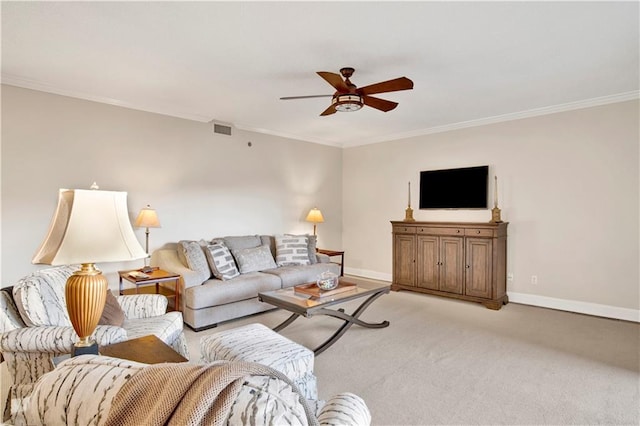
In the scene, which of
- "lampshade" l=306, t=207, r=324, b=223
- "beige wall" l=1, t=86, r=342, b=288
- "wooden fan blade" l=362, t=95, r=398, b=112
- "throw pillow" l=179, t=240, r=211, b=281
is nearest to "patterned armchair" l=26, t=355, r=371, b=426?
"wooden fan blade" l=362, t=95, r=398, b=112

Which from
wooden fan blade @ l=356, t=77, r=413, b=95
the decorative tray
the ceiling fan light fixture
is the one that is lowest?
the decorative tray

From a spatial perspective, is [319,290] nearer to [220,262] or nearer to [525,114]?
[220,262]

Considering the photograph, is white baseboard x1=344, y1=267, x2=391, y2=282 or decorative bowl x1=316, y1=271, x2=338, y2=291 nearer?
decorative bowl x1=316, y1=271, x2=338, y2=291

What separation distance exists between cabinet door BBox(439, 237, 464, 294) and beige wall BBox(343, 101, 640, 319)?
56 centimetres

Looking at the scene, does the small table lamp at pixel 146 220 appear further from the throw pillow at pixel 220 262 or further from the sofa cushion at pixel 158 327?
the sofa cushion at pixel 158 327

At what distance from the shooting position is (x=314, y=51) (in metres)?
2.83

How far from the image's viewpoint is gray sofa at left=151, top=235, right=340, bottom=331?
12.0 feet

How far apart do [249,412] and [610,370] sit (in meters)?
3.26

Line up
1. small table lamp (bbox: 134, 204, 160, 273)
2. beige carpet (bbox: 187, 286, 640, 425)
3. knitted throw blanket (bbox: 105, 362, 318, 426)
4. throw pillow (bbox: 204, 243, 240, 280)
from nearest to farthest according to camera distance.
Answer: knitted throw blanket (bbox: 105, 362, 318, 426), beige carpet (bbox: 187, 286, 640, 425), small table lamp (bbox: 134, 204, 160, 273), throw pillow (bbox: 204, 243, 240, 280)

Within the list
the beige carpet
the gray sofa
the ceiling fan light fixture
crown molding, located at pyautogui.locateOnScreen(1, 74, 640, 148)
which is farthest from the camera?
the gray sofa

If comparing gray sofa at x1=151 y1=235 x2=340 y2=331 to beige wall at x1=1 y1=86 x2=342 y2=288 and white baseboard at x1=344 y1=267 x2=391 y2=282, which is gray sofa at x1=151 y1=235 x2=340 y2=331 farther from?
white baseboard at x1=344 y1=267 x2=391 y2=282

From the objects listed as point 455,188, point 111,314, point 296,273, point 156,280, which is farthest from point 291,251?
point 111,314

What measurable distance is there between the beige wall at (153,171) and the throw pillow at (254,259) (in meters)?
0.72

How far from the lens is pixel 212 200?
4934mm
